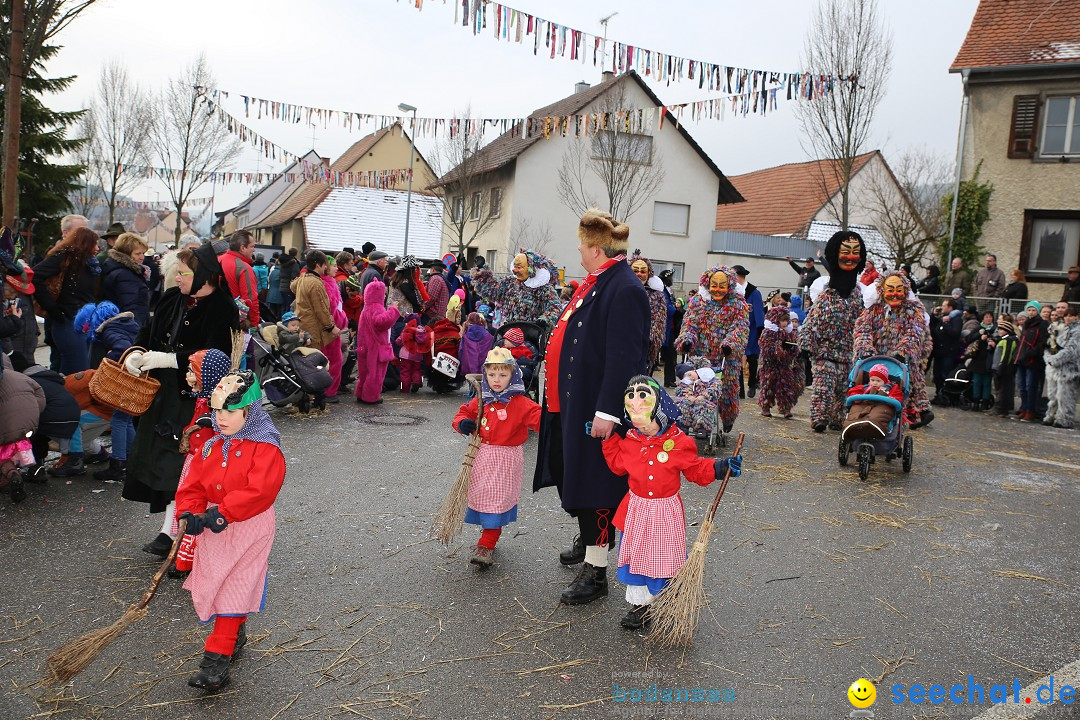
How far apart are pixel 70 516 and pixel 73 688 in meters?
2.57

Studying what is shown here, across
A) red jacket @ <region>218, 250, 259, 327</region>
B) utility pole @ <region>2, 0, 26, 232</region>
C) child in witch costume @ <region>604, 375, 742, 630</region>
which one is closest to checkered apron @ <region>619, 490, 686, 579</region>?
child in witch costume @ <region>604, 375, 742, 630</region>

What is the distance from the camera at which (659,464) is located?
4.40m

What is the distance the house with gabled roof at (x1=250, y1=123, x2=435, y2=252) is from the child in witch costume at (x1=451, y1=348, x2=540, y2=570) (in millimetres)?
36691

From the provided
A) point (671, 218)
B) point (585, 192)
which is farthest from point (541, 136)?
point (671, 218)

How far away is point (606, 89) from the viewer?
2928 centimetres

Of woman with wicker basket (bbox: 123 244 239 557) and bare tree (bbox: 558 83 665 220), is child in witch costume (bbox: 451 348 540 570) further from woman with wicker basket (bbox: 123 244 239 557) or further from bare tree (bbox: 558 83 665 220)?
bare tree (bbox: 558 83 665 220)

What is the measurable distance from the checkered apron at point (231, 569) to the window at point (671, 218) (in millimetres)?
29238

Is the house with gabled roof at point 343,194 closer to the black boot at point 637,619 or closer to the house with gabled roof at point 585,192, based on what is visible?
the house with gabled roof at point 585,192

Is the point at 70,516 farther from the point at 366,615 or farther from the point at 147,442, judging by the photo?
the point at 366,615

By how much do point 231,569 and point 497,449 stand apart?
2.00 metres

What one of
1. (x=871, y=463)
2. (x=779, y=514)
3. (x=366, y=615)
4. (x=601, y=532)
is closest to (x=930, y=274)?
(x=871, y=463)

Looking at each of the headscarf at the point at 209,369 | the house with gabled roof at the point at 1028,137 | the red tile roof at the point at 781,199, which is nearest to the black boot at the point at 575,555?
the headscarf at the point at 209,369

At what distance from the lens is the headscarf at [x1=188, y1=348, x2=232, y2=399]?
418 cm

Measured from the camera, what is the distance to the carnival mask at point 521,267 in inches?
336
